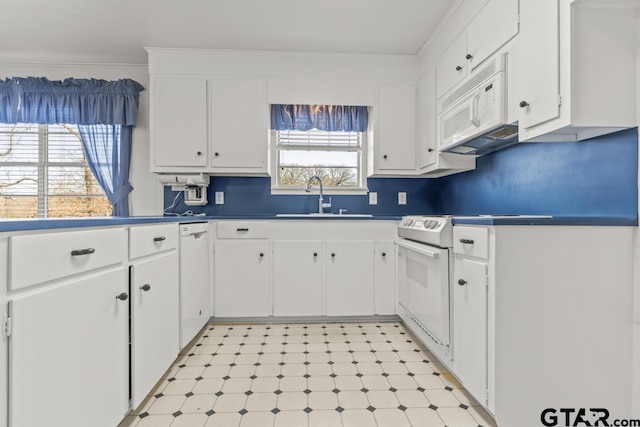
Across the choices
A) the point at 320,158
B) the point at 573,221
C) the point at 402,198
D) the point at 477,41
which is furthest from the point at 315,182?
the point at 573,221

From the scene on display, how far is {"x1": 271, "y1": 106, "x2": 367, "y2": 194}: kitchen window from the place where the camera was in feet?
10.8

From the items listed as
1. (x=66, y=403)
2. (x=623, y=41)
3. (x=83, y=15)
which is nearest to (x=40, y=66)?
(x=83, y=15)

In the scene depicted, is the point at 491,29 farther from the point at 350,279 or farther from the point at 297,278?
the point at 297,278

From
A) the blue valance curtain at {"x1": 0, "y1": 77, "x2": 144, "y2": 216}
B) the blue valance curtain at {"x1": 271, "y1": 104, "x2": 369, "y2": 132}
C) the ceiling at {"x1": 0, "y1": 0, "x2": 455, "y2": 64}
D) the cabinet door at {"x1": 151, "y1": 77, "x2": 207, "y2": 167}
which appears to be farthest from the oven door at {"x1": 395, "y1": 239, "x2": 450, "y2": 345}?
the blue valance curtain at {"x1": 0, "y1": 77, "x2": 144, "y2": 216}

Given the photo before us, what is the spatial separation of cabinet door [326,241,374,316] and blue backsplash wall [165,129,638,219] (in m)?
0.67

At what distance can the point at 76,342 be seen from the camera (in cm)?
105

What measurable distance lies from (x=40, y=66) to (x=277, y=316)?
3.25m

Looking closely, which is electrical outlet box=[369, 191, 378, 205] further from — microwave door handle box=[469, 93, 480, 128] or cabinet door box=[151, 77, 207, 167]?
cabinet door box=[151, 77, 207, 167]

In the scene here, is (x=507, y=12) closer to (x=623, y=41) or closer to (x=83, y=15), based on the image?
(x=623, y=41)

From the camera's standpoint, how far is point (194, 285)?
7.45 feet

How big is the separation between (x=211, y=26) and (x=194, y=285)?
6.41 feet

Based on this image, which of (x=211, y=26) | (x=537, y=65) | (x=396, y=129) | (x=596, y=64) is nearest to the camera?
(x=596, y=64)

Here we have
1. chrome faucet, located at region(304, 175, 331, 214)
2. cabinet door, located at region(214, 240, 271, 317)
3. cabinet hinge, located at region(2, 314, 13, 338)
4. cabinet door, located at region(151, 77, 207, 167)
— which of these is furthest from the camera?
chrome faucet, located at region(304, 175, 331, 214)

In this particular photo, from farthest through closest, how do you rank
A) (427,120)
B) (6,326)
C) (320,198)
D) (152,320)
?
(320,198)
(427,120)
(152,320)
(6,326)
